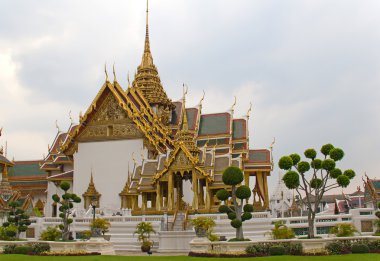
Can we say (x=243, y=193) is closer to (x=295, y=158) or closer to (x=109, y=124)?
(x=295, y=158)

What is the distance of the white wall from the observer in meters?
27.6

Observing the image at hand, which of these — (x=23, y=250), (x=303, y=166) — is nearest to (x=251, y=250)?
(x=303, y=166)

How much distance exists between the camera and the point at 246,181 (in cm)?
2869

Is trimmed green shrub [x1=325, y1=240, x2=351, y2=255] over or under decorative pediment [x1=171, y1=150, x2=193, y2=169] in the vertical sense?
under

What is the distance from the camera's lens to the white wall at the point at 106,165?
27.6 m

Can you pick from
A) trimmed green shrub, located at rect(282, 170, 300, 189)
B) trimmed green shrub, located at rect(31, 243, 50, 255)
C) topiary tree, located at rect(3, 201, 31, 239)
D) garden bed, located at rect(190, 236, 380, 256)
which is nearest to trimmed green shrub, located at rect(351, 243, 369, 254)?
garden bed, located at rect(190, 236, 380, 256)

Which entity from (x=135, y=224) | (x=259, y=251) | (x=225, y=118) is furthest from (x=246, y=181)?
(x=259, y=251)

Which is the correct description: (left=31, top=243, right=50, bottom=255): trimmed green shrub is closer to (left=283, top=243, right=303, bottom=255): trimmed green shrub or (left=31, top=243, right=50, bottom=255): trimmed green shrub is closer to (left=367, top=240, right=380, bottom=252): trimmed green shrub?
(left=283, top=243, right=303, bottom=255): trimmed green shrub

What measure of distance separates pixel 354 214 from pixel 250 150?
12955 mm

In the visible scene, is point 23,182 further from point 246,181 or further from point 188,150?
point 188,150

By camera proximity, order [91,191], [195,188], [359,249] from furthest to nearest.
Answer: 1. [91,191]
2. [195,188]
3. [359,249]

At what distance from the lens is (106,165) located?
28.3 meters

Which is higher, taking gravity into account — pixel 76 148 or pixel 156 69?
pixel 156 69

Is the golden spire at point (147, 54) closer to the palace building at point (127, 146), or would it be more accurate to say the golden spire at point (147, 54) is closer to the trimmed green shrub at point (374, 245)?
Answer: the palace building at point (127, 146)
